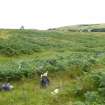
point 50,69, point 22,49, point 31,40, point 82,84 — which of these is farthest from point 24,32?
point 82,84

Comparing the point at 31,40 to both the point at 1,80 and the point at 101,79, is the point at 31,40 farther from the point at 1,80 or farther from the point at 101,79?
the point at 101,79

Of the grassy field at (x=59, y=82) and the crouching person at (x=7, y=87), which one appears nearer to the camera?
the grassy field at (x=59, y=82)

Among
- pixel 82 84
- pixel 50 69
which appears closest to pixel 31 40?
pixel 50 69

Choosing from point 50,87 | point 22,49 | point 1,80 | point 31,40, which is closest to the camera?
point 50,87

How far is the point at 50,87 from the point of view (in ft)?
71.9

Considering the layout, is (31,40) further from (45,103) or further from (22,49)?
(45,103)

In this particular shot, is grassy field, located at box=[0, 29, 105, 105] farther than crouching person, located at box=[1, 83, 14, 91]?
No

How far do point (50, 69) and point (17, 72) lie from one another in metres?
2.45

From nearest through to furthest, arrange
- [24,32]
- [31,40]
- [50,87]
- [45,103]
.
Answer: [45,103], [50,87], [31,40], [24,32]

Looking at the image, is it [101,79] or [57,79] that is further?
[57,79]

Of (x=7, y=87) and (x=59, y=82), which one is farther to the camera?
(x=59, y=82)

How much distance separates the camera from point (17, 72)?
78.1ft

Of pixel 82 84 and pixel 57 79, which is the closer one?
pixel 82 84

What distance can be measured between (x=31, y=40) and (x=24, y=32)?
308 inches
